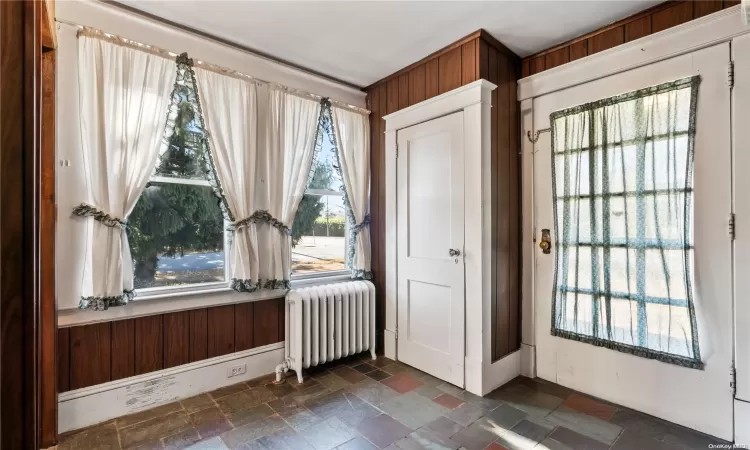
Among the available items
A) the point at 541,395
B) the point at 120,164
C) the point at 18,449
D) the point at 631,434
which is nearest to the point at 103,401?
the point at 120,164

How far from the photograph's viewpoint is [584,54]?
99.0 inches

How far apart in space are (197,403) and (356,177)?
7.48 ft

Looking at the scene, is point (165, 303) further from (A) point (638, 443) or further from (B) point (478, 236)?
(A) point (638, 443)

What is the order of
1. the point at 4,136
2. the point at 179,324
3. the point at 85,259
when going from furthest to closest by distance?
the point at 179,324
the point at 85,259
the point at 4,136

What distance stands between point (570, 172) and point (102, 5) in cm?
344

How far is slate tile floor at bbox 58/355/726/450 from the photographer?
6.42 feet

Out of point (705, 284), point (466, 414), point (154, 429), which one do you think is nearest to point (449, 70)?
point (705, 284)

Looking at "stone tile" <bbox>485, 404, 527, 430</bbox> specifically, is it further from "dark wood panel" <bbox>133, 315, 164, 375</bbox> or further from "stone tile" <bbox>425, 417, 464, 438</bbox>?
"dark wood panel" <bbox>133, 315, 164, 375</bbox>

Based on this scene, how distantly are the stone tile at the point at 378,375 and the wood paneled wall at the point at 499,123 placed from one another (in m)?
0.93

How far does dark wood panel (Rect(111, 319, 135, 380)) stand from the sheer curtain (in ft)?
10.2

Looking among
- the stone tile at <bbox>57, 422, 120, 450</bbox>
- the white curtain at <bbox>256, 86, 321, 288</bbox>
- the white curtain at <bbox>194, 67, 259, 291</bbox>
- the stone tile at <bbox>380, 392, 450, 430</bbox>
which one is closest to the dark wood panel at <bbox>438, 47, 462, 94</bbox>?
the white curtain at <bbox>256, 86, 321, 288</bbox>

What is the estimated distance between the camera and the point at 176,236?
2521mm

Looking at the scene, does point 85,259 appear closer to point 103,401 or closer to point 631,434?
point 103,401

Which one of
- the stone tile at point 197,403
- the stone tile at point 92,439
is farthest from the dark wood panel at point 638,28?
the stone tile at point 92,439
